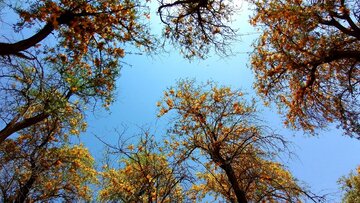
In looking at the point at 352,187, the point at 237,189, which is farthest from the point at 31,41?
the point at 352,187

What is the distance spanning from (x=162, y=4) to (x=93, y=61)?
2371 mm

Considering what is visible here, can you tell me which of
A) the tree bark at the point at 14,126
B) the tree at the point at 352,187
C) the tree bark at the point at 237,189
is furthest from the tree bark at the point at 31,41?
the tree at the point at 352,187

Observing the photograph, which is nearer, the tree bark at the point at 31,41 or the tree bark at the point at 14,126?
the tree bark at the point at 31,41

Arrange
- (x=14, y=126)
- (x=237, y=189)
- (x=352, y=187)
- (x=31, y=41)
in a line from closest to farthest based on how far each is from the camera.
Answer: (x=31, y=41) < (x=14, y=126) < (x=237, y=189) < (x=352, y=187)

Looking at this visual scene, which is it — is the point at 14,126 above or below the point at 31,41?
below

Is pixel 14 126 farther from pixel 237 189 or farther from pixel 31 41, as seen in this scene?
pixel 237 189

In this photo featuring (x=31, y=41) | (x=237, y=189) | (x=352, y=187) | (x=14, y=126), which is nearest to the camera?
(x=31, y=41)

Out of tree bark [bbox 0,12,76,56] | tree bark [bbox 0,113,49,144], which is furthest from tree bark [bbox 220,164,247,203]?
tree bark [bbox 0,12,76,56]

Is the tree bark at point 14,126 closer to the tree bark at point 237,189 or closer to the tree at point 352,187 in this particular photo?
the tree bark at point 237,189

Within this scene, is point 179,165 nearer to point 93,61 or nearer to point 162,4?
point 93,61

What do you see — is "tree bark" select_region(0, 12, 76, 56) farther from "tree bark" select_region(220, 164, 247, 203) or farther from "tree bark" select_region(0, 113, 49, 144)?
"tree bark" select_region(220, 164, 247, 203)

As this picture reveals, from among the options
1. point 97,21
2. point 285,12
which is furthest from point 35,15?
point 285,12

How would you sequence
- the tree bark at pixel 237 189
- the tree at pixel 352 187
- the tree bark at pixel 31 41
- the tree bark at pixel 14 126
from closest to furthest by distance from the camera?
the tree bark at pixel 31 41
the tree bark at pixel 14 126
the tree bark at pixel 237 189
the tree at pixel 352 187

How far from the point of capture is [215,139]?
39.8ft
